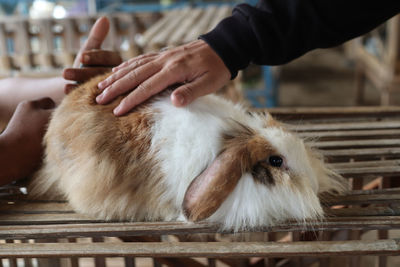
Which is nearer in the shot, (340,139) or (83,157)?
(83,157)

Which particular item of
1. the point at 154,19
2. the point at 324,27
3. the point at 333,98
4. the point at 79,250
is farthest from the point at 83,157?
the point at 333,98

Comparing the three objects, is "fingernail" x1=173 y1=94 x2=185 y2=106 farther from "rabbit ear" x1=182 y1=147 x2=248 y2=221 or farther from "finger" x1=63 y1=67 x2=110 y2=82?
"finger" x1=63 y1=67 x2=110 y2=82

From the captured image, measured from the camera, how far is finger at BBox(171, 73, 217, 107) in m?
0.81

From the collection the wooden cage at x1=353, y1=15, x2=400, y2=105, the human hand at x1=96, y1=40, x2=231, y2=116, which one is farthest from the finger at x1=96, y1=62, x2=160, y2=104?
the wooden cage at x1=353, y1=15, x2=400, y2=105

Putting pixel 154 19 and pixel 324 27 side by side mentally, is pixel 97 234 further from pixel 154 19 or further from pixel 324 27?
pixel 154 19

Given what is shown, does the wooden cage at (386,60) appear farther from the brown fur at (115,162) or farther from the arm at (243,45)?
the brown fur at (115,162)

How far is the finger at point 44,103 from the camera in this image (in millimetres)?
1013

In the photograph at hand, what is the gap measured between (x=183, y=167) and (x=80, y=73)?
453mm

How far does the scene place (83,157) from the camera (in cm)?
81

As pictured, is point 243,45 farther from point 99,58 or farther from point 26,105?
point 26,105

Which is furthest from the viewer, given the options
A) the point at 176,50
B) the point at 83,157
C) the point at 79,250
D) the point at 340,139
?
the point at 340,139

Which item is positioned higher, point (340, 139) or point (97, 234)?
point (340, 139)

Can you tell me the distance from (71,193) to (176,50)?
0.41m

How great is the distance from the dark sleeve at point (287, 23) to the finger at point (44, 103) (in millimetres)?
466
